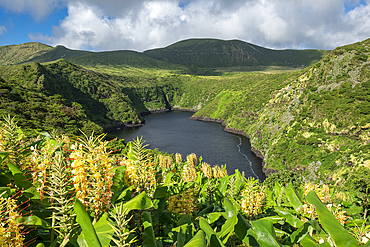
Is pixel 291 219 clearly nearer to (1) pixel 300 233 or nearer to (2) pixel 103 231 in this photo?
(1) pixel 300 233

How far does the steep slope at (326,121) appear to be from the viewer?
3108cm

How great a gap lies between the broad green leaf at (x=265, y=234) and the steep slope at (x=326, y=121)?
3250 centimetres

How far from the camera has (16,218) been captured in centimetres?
164

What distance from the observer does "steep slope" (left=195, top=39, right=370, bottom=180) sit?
102 ft

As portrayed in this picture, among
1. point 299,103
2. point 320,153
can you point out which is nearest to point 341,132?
point 320,153

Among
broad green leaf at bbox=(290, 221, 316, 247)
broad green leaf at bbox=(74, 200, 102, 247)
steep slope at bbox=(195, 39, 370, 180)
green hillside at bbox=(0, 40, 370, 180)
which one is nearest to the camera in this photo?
broad green leaf at bbox=(74, 200, 102, 247)

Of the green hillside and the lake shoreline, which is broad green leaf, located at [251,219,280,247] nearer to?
the green hillside

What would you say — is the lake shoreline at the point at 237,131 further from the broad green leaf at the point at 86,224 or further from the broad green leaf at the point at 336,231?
the broad green leaf at the point at 86,224

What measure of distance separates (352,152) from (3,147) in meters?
38.7

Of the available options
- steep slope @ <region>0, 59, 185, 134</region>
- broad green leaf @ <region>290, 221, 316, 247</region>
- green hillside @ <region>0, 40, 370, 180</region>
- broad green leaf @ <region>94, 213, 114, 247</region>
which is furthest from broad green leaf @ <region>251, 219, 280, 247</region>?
steep slope @ <region>0, 59, 185, 134</region>

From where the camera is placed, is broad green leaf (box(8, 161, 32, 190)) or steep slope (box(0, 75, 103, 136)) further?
steep slope (box(0, 75, 103, 136))

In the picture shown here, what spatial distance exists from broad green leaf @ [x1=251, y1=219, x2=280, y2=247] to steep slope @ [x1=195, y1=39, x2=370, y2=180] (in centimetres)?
3250

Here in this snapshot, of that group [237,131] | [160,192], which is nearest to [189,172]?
[160,192]

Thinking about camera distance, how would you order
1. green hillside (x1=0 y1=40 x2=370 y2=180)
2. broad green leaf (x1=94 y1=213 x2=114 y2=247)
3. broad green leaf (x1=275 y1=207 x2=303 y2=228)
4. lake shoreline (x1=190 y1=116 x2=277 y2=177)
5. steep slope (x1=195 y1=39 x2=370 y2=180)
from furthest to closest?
lake shoreline (x1=190 y1=116 x2=277 y2=177) < green hillside (x1=0 y1=40 x2=370 y2=180) < steep slope (x1=195 y1=39 x2=370 y2=180) < broad green leaf (x1=275 y1=207 x2=303 y2=228) < broad green leaf (x1=94 y1=213 x2=114 y2=247)
